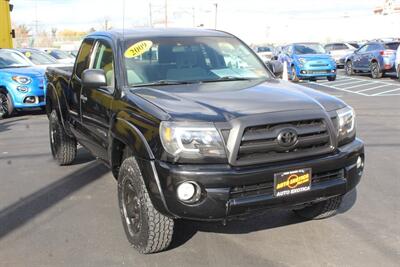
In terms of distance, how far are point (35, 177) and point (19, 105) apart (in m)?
5.62

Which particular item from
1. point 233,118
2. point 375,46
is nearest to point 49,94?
point 233,118

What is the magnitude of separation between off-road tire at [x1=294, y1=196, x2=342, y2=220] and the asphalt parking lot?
0.07 m

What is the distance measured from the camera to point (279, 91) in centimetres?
423

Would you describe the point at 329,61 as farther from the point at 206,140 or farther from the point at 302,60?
the point at 206,140

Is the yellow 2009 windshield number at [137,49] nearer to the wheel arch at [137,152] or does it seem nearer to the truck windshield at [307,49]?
the wheel arch at [137,152]

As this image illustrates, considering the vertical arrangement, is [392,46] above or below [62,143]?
above

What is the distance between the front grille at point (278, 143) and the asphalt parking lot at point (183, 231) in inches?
21.2

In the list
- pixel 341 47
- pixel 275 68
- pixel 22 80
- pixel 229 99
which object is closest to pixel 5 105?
pixel 22 80

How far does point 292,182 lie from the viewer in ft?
12.0

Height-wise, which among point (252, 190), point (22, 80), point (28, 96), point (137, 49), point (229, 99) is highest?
point (137, 49)

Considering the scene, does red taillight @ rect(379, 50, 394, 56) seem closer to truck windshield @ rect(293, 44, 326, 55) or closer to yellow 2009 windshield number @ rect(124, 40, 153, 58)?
truck windshield @ rect(293, 44, 326, 55)

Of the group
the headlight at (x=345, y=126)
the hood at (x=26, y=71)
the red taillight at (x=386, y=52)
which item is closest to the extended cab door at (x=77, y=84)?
the headlight at (x=345, y=126)

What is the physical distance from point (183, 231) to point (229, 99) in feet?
4.35

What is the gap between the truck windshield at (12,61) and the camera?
40.8 feet
